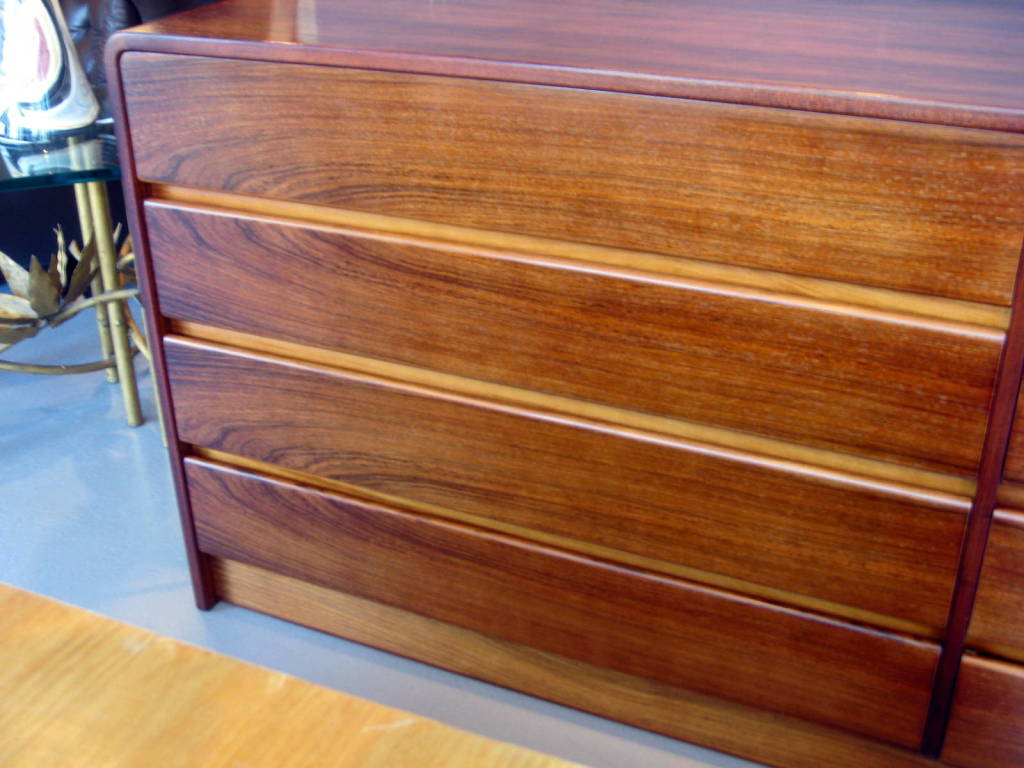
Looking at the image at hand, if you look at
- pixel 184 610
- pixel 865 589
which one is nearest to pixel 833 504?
pixel 865 589

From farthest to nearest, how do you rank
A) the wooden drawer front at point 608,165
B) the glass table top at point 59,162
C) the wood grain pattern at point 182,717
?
the glass table top at point 59,162
the wooden drawer front at point 608,165
the wood grain pattern at point 182,717

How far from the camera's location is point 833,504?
1342 mm

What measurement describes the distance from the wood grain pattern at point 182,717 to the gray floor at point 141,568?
28.8 inches

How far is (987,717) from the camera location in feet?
4.54

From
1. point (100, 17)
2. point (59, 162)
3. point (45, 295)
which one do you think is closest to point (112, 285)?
point (45, 295)

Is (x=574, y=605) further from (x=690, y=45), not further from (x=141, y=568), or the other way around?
(x=141, y=568)

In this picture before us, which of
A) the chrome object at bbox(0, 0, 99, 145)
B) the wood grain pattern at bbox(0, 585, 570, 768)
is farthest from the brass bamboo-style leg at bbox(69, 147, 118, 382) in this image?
the wood grain pattern at bbox(0, 585, 570, 768)

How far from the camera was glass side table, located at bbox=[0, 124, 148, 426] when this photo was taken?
73.7 inches

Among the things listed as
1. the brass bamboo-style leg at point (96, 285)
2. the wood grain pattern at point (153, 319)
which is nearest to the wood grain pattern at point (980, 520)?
the wood grain pattern at point (153, 319)

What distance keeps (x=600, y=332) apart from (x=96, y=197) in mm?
1372

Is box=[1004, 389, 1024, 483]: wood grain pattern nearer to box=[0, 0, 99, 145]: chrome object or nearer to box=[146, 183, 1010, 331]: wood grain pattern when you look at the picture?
box=[146, 183, 1010, 331]: wood grain pattern

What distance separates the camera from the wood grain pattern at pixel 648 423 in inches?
51.3

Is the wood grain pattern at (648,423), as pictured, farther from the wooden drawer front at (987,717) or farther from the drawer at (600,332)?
the wooden drawer front at (987,717)

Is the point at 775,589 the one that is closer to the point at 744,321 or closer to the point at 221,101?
the point at 744,321
